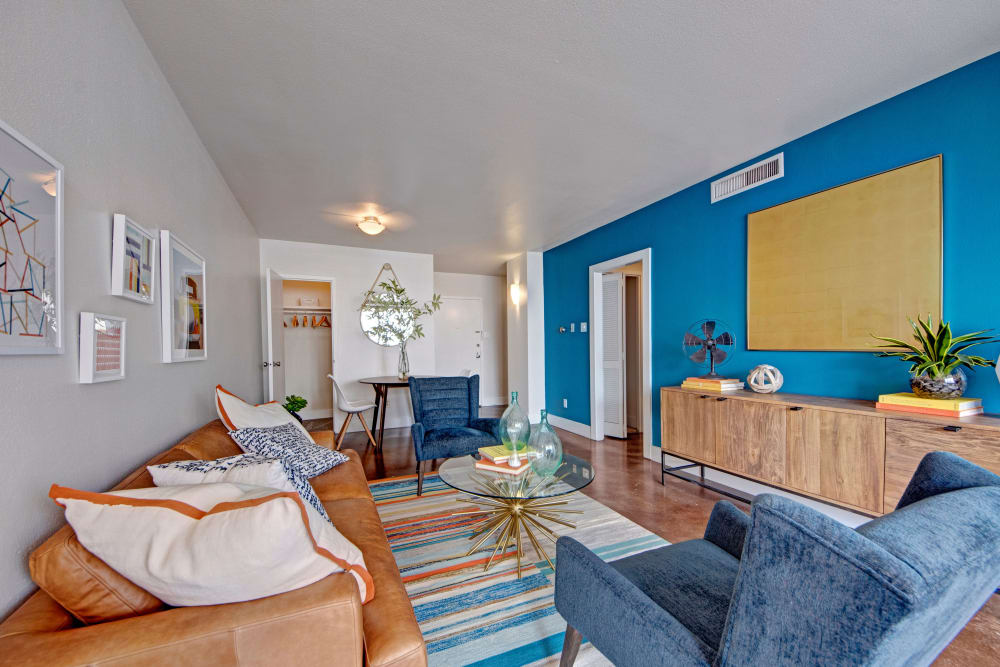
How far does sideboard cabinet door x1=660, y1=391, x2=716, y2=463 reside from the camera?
2854 mm

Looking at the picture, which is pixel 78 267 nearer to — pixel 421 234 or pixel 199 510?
pixel 199 510

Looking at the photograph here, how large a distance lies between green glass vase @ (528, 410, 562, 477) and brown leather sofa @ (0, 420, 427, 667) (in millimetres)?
1208

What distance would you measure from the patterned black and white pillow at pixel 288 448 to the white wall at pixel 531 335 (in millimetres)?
3600

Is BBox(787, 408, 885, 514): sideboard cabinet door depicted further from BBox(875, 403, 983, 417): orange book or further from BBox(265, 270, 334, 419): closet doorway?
BBox(265, 270, 334, 419): closet doorway

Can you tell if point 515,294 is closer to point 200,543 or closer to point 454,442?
point 454,442

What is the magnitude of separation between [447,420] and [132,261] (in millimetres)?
2420

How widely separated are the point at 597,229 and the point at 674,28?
303 centimetres

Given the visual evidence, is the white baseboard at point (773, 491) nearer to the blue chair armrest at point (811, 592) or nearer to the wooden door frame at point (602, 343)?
the wooden door frame at point (602, 343)

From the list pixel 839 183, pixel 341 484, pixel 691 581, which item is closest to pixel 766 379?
pixel 839 183

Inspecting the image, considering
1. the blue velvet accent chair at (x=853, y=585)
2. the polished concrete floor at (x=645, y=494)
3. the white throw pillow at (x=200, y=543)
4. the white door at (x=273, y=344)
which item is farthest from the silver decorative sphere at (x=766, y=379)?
the white door at (x=273, y=344)

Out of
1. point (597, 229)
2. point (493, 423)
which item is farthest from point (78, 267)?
point (597, 229)

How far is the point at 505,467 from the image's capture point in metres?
2.13

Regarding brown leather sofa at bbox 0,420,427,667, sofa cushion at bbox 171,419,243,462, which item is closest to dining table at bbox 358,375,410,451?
sofa cushion at bbox 171,419,243,462

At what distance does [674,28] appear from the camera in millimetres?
1684
